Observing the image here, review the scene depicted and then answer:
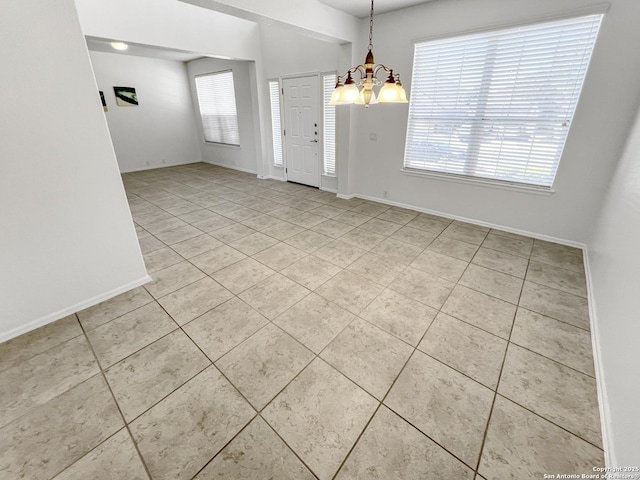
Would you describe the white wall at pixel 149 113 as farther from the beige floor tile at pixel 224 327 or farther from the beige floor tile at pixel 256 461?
the beige floor tile at pixel 256 461

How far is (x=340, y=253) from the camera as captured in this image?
333cm

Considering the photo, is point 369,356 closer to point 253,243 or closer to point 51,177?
point 253,243

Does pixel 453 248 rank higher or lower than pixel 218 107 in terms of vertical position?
lower

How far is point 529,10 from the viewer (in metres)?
3.00

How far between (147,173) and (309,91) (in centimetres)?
499

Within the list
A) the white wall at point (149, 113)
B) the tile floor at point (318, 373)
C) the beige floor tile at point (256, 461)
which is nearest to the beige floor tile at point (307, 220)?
the tile floor at point (318, 373)

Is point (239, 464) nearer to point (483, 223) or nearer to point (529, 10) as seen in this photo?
point (483, 223)

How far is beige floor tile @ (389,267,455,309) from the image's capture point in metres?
2.52

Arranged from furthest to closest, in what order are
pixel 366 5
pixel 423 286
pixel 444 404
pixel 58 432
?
1. pixel 366 5
2. pixel 423 286
3. pixel 444 404
4. pixel 58 432

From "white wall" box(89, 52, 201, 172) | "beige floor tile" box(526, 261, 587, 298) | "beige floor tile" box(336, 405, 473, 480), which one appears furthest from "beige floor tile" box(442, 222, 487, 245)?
"white wall" box(89, 52, 201, 172)

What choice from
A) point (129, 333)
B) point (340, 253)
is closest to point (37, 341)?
point (129, 333)

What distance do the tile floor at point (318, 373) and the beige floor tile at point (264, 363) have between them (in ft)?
0.03

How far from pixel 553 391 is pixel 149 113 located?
9503mm

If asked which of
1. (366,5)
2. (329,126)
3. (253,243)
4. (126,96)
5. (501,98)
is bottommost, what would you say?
(253,243)
